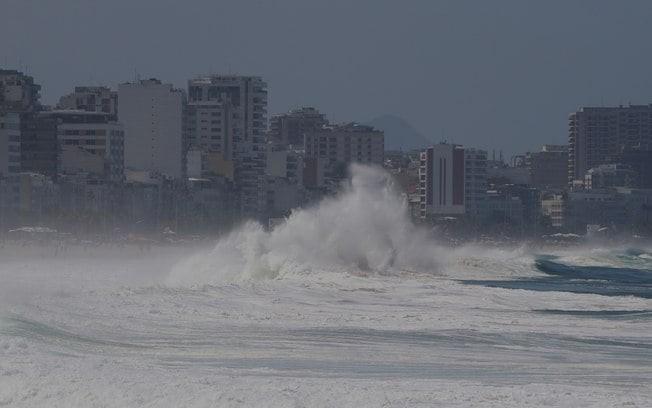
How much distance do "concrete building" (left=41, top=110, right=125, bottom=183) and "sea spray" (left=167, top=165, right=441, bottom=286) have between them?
6235 centimetres

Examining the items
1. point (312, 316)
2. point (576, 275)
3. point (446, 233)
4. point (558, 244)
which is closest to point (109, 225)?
point (576, 275)

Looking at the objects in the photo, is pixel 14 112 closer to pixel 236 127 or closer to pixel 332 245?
pixel 236 127

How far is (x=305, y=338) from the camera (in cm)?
2900

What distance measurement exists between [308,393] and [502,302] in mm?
22672

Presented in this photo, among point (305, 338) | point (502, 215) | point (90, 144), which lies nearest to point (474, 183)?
point (502, 215)

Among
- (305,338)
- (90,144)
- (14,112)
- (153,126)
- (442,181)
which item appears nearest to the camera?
(305,338)

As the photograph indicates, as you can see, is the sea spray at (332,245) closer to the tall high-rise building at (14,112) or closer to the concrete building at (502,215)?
the tall high-rise building at (14,112)

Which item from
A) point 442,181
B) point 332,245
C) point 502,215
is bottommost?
point 502,215

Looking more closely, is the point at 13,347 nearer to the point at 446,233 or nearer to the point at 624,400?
the point at 624,400

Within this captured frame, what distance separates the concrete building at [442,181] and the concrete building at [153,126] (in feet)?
133

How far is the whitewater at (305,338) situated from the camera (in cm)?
2064

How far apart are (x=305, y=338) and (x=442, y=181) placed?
526 feet

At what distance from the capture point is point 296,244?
198 ft

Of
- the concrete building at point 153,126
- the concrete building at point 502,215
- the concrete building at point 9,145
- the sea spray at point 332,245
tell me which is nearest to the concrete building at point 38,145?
the concrete building at point 9,145
